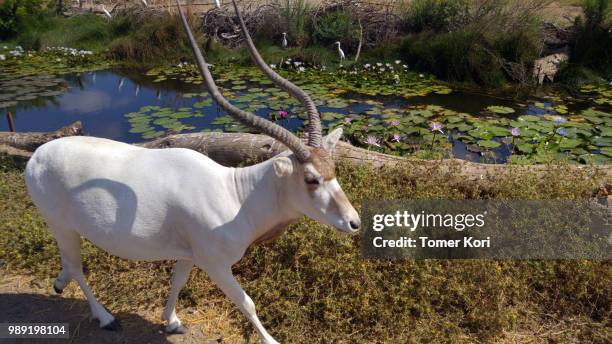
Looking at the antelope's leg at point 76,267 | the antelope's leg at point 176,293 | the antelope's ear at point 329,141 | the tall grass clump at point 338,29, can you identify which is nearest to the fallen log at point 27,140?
the antelope's leg at point 76,267

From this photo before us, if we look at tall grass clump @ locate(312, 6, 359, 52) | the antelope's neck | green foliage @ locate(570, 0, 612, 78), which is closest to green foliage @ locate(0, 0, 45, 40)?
tall grass clump @ locate(312, 6, 359, 52)

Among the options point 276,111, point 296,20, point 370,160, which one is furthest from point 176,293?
point 296,20

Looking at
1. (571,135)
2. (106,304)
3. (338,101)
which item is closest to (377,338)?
(106,304)

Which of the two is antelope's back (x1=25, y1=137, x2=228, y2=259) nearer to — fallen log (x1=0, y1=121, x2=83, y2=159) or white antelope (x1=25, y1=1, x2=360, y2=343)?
white antelope (x1=25, y1=1, x2=360, y2=343)

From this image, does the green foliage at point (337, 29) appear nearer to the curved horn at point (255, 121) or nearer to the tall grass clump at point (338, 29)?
the tall grass clump at point (338, 29)

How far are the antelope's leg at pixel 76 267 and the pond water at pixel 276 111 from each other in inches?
156

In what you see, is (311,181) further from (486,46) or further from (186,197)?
Answer: (486,46)

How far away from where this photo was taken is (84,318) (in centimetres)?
344

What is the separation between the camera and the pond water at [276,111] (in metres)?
6.56

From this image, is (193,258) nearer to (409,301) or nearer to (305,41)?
(409,301)

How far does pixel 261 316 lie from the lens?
3363 millimetres

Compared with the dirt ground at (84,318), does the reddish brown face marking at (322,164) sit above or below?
above

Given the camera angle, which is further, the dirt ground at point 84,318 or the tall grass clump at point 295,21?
the tall grass clump at point 295,21

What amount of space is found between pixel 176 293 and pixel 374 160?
281 centimetres
